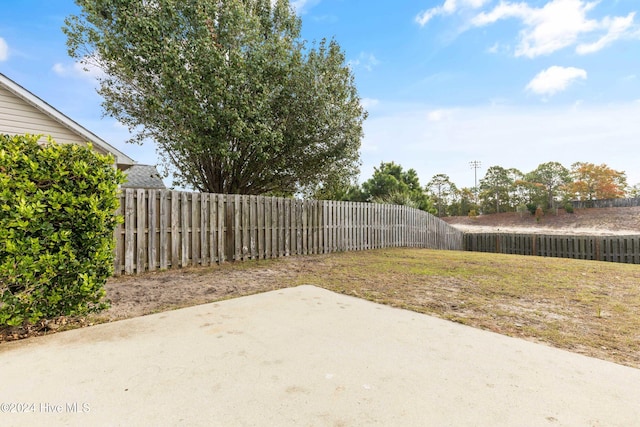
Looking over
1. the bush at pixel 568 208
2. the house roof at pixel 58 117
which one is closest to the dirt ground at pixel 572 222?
the bush at pixel 568 208

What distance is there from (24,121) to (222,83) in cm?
453

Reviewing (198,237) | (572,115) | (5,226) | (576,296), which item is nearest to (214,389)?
(5,226)

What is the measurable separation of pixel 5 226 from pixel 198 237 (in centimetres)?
418

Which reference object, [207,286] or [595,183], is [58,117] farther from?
[595,183]

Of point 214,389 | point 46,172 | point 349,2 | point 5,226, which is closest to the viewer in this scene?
point 214,389

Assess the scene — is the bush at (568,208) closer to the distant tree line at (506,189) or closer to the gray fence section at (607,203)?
the distant tree line at (506,189)

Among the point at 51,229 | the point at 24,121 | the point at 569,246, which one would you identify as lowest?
the point at 569,246

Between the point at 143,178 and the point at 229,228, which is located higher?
the point at 143,178

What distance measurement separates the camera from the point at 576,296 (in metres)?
3.77

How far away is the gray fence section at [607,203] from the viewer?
29.2 m

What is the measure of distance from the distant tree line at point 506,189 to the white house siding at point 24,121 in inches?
777

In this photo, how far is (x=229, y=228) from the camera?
6.91m

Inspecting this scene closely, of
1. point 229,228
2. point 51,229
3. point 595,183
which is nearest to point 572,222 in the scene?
point 595,183

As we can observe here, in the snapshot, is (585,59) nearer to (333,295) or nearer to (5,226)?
(333,295)
